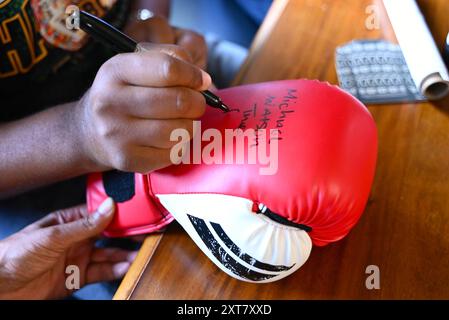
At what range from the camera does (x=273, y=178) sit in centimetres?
42

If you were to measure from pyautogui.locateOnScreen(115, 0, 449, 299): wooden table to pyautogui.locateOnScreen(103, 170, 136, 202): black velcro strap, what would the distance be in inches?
2.5

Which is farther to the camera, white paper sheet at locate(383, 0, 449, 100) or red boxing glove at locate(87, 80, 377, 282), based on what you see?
white paper sheet at locate(383, 0, 449, 100)

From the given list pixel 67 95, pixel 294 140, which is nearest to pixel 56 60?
pixel 67 95

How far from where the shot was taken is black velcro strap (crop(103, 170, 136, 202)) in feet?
1.67

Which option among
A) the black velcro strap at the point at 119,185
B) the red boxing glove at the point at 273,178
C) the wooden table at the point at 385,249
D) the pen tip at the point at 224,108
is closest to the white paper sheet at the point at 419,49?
the wooden table at the point at 385,249

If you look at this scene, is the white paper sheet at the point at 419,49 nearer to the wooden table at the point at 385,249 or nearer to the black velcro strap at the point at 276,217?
the wooden table at the point at 385,249

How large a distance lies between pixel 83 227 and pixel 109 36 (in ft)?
0.80

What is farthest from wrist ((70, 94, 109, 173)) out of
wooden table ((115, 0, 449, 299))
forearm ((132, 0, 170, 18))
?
forearm ((132, 0, 170, 18))

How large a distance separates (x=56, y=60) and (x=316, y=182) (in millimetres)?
450

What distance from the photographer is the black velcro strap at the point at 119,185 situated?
1.67 feet

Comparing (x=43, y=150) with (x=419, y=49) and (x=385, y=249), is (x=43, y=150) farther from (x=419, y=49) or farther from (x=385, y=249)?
(x=419, y=49)

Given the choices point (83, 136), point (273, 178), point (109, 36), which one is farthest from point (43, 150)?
point (273, 178)

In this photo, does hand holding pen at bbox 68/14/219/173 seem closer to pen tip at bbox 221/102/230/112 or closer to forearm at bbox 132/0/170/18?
pen tip at bbox 221/102/230/112

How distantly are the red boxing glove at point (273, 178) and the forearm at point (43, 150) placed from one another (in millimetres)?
101
